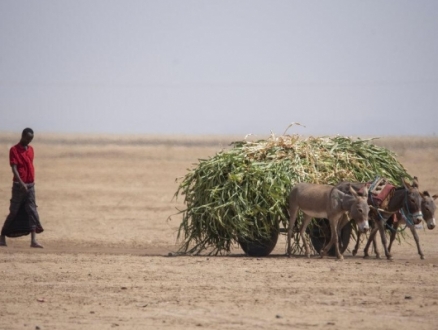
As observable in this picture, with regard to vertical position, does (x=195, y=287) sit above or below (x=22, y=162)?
below

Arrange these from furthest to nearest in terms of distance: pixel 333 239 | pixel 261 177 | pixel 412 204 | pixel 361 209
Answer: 1. pixel 261 177
2. pixel 333 239
3. pixel 412 204
4. pixel 361 209

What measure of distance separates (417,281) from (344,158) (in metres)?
3.81

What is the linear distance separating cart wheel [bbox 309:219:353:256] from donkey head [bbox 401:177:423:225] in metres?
1.41

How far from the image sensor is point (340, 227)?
52.0 feet

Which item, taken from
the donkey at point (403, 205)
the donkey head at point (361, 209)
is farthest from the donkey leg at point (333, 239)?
the donkey at point (403, 205)

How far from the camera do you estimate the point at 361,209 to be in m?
14.7

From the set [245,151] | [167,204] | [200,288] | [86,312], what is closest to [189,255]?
[245,151]

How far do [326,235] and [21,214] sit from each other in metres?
5.35

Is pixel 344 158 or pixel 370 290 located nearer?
pixel 370 290

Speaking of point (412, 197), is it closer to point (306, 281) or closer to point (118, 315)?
point (306, 281)

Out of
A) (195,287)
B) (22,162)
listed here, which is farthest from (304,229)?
(22,162)

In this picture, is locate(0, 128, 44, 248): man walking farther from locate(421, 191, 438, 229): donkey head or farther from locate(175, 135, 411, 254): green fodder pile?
locate(421, 191, 438, 229): donkey head

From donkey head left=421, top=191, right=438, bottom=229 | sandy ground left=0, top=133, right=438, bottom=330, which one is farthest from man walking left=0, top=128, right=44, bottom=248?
donkey head left=421, top=191, right=438, bottom=229

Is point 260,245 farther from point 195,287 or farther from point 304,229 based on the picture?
point 195,287
